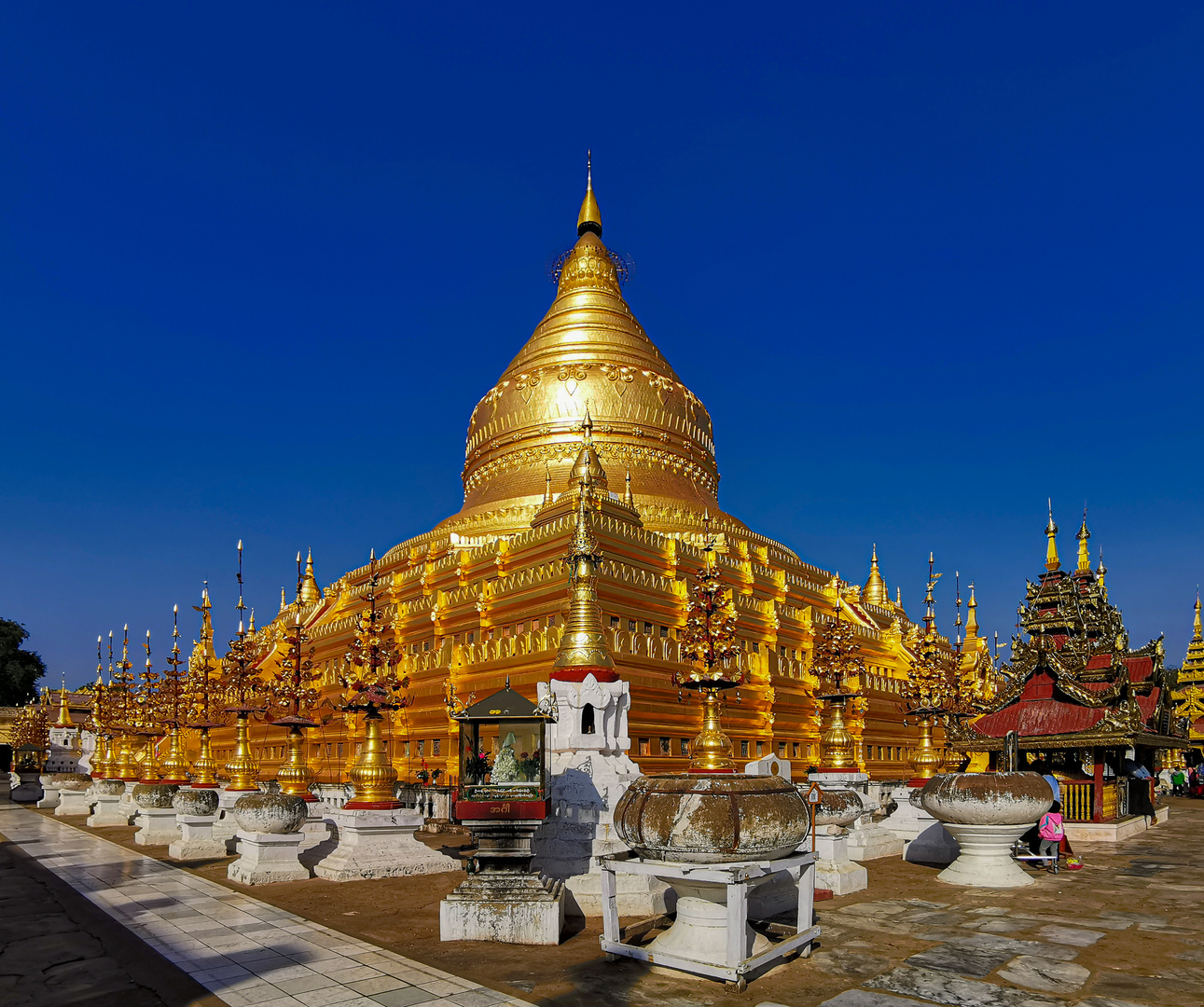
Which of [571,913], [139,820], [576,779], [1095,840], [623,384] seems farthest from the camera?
[623,384]

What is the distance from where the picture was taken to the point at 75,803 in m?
32.4

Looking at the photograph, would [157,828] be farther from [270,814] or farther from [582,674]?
[582,674]

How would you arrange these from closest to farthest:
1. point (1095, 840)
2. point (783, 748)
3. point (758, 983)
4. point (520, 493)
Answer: point (758, 983) → point (1095, 840) → point (783, 748) → point (520, 493)

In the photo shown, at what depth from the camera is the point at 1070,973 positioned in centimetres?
784

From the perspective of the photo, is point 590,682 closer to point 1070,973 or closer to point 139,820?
point 1070,973

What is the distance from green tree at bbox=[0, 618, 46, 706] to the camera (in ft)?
249

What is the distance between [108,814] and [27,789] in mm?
19070

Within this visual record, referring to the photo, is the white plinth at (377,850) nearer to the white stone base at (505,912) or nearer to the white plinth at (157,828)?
the white stone base at (505,912)

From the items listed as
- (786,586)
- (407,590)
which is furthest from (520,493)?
(786,586)

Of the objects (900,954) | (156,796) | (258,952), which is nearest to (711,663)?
(900,954)

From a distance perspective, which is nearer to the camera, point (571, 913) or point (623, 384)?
point (571, 913)

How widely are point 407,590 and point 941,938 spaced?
26.4 metres

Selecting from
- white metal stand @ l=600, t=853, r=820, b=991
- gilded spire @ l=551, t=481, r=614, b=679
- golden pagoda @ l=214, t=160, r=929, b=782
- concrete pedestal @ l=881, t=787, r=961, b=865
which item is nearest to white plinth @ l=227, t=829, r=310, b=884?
gilded spire @ l=551, t=481, r=614, b=679

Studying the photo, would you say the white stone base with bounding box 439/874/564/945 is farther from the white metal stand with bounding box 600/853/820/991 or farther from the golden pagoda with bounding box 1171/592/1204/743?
the golden pagoda with bounding box 1171/592/1204/743
